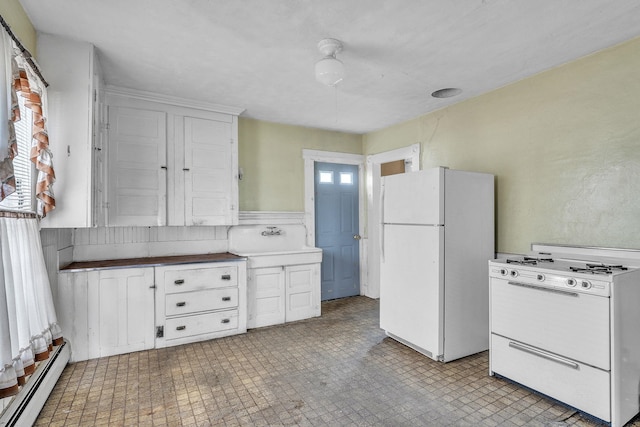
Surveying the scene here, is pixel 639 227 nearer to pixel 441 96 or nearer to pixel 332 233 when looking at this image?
pixel 441 96

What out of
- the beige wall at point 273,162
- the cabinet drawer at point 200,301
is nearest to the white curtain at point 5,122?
the cabinet drawer at point 200,301

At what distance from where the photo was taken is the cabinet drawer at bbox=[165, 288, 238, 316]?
3168 millimetres

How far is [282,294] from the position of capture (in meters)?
3.78

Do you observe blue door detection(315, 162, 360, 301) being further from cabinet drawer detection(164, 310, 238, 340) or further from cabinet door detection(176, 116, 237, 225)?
cabinet drawer detection(164, 310, 238, 340)

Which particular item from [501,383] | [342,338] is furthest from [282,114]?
[501,383]

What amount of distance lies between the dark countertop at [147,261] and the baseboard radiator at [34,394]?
68cm

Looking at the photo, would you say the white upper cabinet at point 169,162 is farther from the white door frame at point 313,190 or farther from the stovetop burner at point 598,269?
the stovetop burner at point 598,269

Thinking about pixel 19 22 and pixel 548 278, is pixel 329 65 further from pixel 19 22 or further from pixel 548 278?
pixel 548 278

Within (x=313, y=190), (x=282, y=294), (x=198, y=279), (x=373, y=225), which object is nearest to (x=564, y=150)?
(x=373, y=225)

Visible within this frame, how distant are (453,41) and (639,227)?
1.83 meters

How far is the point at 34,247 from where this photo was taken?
2.00 metres

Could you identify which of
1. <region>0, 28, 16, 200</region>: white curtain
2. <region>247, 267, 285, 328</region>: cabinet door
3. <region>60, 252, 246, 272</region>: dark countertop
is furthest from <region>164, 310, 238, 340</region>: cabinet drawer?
<region>0, 28, 16, 200</region>: white curtain

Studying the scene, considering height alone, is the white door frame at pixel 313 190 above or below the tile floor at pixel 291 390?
above

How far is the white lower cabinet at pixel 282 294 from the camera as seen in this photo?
3629 millimetres
